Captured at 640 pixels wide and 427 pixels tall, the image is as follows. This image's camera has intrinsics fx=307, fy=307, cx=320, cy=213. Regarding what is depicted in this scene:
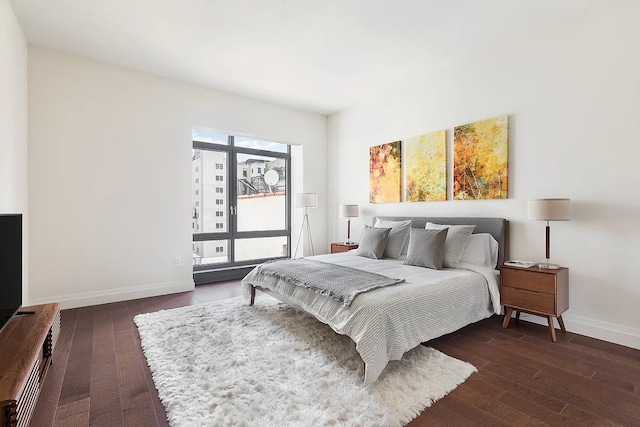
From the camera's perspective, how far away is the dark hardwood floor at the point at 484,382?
170 cm

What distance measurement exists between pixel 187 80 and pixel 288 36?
1.83 m

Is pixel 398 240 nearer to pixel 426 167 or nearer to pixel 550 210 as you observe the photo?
pixel 426 167

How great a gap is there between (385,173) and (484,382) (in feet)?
10.2

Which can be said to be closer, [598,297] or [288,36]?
[598,297]

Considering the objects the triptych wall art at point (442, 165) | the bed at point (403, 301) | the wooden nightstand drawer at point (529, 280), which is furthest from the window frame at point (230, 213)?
the wooden nightstand drawer at point (529, 280)

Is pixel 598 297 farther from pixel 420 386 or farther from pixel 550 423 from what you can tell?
pixel 420 386

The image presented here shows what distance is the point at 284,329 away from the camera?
284cm

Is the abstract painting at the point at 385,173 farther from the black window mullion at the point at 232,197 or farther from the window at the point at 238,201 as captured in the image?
the black window mullion at the point at 232,197

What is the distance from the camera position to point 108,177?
147 inches

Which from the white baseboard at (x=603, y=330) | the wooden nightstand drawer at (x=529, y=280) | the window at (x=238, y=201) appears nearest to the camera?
the white baseboard at (x=603, y=330)

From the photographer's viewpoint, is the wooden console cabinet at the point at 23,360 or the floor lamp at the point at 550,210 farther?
the floor lamp at the point at 550,210

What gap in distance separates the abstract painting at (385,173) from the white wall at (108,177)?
2.31 m

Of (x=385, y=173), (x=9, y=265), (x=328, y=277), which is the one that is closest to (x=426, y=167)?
(x=385, y=173)

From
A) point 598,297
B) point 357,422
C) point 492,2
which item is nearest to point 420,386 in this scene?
point 357,422
